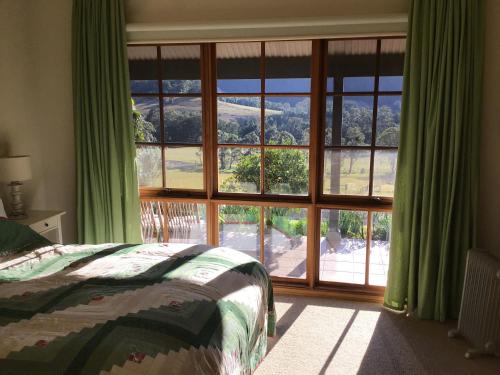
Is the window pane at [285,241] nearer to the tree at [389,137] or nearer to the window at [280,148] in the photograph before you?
the window at [280,148]

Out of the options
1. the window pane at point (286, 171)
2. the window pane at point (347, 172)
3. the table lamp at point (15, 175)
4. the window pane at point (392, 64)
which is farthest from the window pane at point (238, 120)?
the table lamp at point (15, 175)

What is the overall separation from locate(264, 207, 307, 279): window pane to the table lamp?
188 centimetres

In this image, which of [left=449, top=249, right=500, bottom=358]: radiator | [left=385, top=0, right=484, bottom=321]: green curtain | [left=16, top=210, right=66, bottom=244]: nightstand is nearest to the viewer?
[left=449, top=249, right=500, bottom=358]: radiator

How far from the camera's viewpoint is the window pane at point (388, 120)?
333cm

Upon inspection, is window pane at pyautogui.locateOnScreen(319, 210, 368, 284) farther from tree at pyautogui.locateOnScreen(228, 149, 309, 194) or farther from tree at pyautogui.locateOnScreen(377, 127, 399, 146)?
tree at pyautogui.locateOnScreen(377, 127, 399, 146)

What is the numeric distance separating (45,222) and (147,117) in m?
1.17

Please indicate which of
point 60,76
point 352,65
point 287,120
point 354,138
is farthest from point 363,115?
point 60,76

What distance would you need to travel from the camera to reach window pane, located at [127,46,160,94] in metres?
3.63

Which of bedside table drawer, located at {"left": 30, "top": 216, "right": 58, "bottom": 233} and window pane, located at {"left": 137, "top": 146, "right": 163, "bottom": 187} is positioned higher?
window pane, located at {"left": 137, "top": 146, "right": 163, "bottom": 187}

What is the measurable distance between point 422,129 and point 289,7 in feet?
4.26

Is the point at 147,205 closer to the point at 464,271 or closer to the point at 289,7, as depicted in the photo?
the point at 289,7

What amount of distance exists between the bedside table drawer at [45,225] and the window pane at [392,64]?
8.78 ft

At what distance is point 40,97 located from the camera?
374cm

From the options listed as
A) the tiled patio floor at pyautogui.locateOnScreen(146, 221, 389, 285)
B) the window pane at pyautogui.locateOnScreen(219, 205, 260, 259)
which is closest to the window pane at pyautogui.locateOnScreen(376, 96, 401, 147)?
the tiled patio floor at pyautogui.locateOnScreen(146, 221, 389, 285)
